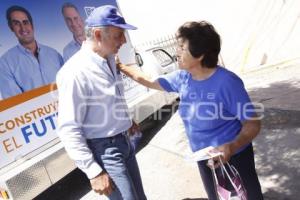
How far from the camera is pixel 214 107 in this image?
2371 millimetres

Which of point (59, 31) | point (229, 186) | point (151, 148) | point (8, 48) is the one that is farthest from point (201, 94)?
point (151, 148)

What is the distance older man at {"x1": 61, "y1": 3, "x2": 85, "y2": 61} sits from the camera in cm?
478

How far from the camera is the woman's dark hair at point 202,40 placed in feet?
7.75

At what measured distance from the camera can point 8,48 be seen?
13.0ft

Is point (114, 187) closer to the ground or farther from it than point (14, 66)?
closer to the ground

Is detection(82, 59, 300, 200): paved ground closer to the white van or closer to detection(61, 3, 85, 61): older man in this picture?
the white van

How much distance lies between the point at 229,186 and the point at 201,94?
0.59m

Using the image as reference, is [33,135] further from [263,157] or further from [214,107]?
[263,157]

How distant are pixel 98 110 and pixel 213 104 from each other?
29.7 inches

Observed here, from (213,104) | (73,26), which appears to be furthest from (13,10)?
(213,104)

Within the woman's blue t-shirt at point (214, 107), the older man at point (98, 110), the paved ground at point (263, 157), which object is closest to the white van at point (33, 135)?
the paved ground at point (263, 157)

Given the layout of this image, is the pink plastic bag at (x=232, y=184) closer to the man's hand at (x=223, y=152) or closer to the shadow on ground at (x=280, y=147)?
the man's hand at (x=223, y=152)

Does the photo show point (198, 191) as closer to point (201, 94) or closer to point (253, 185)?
point (253, 185)

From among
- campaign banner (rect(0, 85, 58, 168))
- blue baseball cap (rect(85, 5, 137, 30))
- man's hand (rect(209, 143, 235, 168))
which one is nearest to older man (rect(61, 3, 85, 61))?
campaign banner (rect(0, 85, 58, 168))
